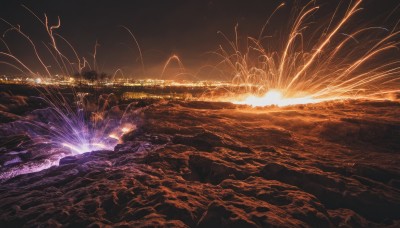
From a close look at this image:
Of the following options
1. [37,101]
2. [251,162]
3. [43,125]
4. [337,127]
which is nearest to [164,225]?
[251,162]

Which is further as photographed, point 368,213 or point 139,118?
point 139,118

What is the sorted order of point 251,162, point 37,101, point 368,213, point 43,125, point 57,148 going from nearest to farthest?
point 368,213
point 251,162
point 57,148
point 43,125
point 37,101

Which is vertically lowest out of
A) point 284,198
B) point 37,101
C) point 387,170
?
point 37,101

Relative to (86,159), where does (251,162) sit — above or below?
above

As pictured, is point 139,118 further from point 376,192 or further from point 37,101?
point 37,101

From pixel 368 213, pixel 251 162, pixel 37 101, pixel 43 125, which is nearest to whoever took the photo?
pixel 368 213

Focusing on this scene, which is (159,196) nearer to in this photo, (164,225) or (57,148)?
(164,225)
